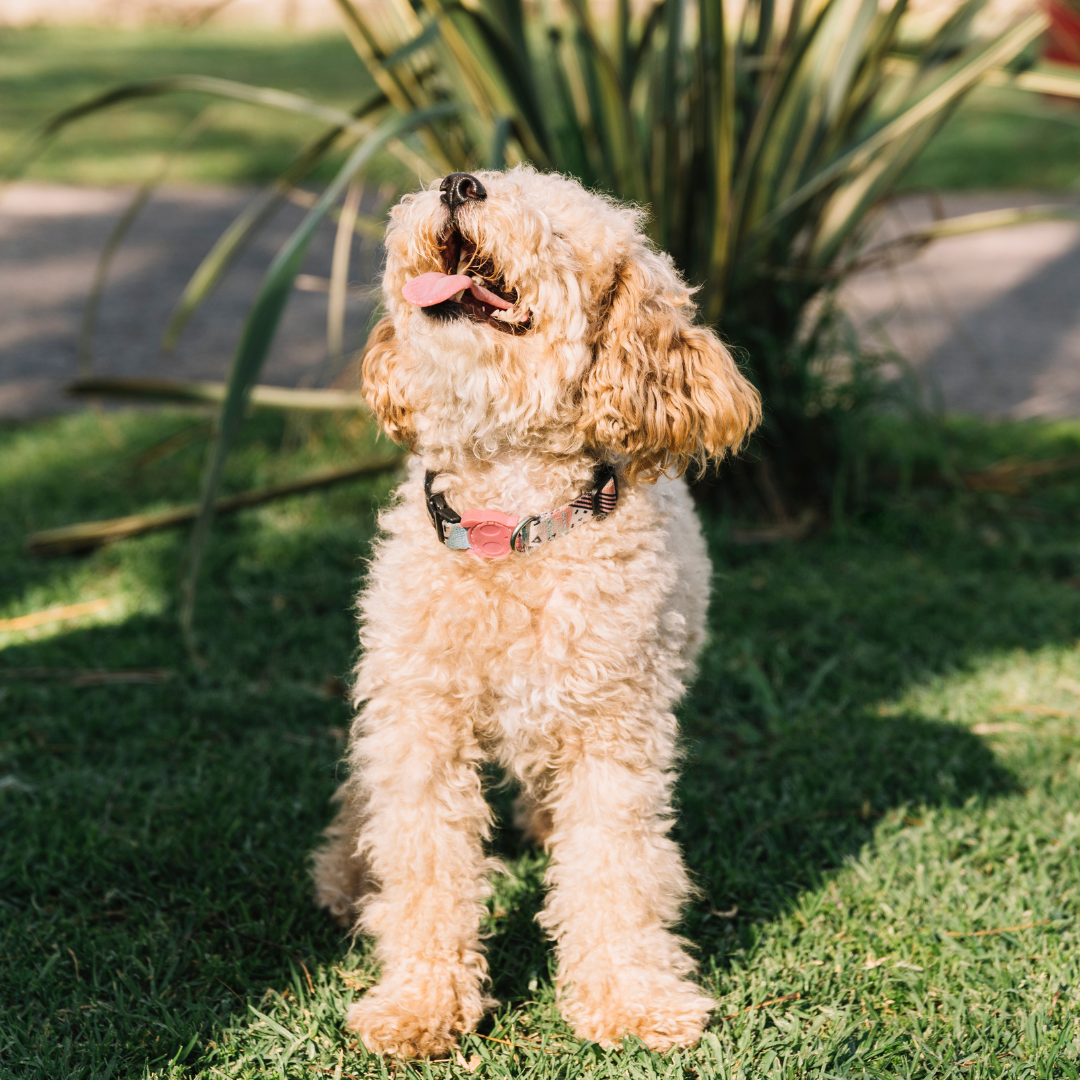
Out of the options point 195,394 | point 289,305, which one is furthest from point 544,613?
point 289,305

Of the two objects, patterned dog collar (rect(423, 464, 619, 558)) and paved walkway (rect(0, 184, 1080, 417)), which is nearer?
patterned dog collar (rect(423, 464, 619, 558))

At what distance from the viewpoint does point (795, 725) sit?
10.6 feet

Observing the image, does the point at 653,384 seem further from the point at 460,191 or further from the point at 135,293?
the point at 135,293

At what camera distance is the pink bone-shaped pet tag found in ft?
6.61

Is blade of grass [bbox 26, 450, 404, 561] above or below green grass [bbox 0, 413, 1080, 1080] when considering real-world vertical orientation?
above

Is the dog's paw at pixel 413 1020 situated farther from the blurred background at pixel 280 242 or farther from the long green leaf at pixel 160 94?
the blurred background at pixel 280 242

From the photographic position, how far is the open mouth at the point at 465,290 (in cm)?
182

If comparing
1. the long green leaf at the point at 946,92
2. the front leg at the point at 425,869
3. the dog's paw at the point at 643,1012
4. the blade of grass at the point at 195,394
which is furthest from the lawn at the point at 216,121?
the dog's paw at the point at 643,1012

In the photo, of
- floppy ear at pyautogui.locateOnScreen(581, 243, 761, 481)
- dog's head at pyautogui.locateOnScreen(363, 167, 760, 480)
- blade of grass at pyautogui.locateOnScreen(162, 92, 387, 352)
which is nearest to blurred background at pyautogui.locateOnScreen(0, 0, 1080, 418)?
blade of grass at pyautogui.locateOnScreen(162, 92, 387, 352)

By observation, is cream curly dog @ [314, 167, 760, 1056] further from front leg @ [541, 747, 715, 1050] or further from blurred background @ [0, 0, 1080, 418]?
blurred background @ [0, 0, 1080, 418]

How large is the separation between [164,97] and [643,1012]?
1570 centimetres

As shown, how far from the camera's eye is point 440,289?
1806 mm

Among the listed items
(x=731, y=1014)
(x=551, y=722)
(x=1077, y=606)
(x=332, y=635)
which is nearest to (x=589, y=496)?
(x=551, y=722)

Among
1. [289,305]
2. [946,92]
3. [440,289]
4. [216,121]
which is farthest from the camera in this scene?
[216,121]
